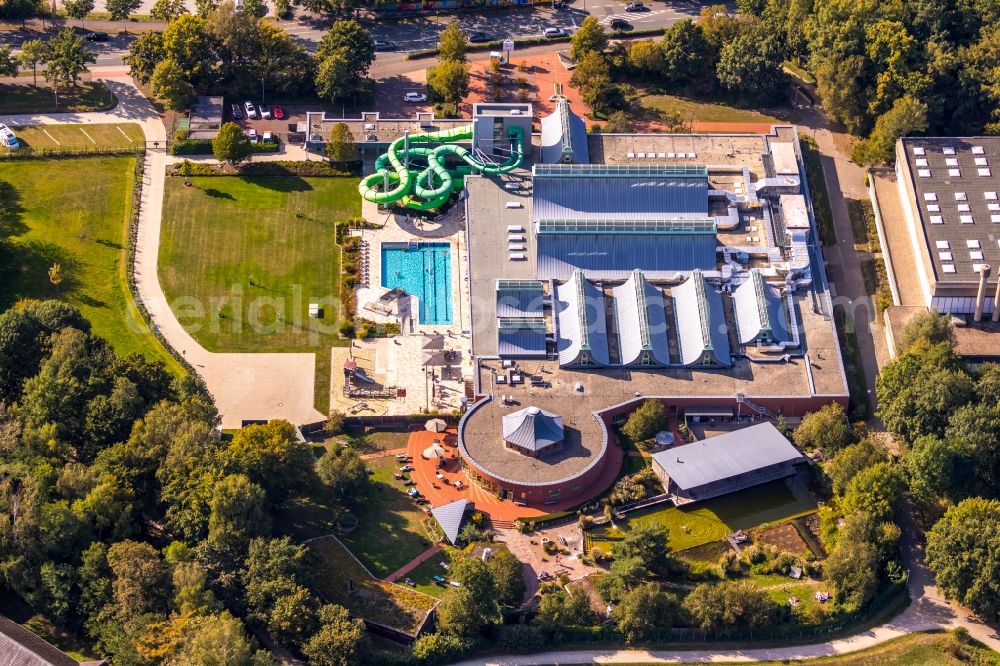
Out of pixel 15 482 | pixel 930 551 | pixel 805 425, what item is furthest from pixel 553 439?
pixel 15 482

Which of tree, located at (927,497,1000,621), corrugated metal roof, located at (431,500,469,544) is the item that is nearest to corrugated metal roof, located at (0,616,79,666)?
Answer: corrugated metal roof, located at (431,500,469,544)

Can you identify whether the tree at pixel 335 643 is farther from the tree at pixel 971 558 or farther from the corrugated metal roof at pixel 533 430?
the tree at pixel 971 558

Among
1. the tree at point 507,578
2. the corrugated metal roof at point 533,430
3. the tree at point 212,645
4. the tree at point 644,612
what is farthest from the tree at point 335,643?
the corrugated metal roof at point 533,430

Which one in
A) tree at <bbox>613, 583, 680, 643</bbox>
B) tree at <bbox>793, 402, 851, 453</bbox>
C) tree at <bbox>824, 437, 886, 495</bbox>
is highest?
tree at <bbox>793, 402, 851, 453</bbox>

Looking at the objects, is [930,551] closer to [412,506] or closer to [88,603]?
[412,506]

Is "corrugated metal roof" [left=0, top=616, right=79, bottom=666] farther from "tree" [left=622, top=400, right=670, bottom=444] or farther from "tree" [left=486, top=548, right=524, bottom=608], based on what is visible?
"tree" [left=622, top=400, right=670, bottom=444]

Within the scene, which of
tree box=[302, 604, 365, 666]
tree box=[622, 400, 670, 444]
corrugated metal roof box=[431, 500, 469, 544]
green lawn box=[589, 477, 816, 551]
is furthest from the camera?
tree box=[622, 400, 670, 444]

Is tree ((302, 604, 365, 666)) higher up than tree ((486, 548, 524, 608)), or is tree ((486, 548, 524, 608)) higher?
tree ((486, 548, 524, 608))
